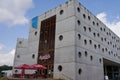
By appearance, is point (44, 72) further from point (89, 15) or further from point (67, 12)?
point (89, 15)

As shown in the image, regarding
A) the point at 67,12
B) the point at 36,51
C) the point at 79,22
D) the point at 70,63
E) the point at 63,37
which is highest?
the point at 67,12

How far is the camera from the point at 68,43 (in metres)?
22.5

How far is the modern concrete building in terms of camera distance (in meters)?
21.9

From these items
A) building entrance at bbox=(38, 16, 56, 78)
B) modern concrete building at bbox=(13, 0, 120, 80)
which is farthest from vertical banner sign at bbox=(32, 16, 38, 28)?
building entrance at bbox=(38, 16, 56, 78)

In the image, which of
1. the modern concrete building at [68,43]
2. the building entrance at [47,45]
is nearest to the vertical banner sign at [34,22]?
the modern concrete building at [68,43]

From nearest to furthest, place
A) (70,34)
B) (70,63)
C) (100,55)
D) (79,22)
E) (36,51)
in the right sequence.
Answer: (70,63)
(70,34)
(79,22)
(36,51)
(100,55)

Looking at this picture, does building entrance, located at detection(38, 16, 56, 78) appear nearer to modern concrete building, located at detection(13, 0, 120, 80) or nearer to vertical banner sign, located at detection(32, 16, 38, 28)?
modern concrete building, located at detection(13, 0, 120, 80)

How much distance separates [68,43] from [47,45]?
16.1 feet

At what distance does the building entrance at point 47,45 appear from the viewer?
24127 mm

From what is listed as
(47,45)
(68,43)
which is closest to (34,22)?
(47,45)

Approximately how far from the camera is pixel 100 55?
30828 millimetres

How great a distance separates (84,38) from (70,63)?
5.95 m

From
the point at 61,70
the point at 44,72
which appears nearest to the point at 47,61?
the point at 44,72

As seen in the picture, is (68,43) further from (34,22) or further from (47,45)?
(34,22)
